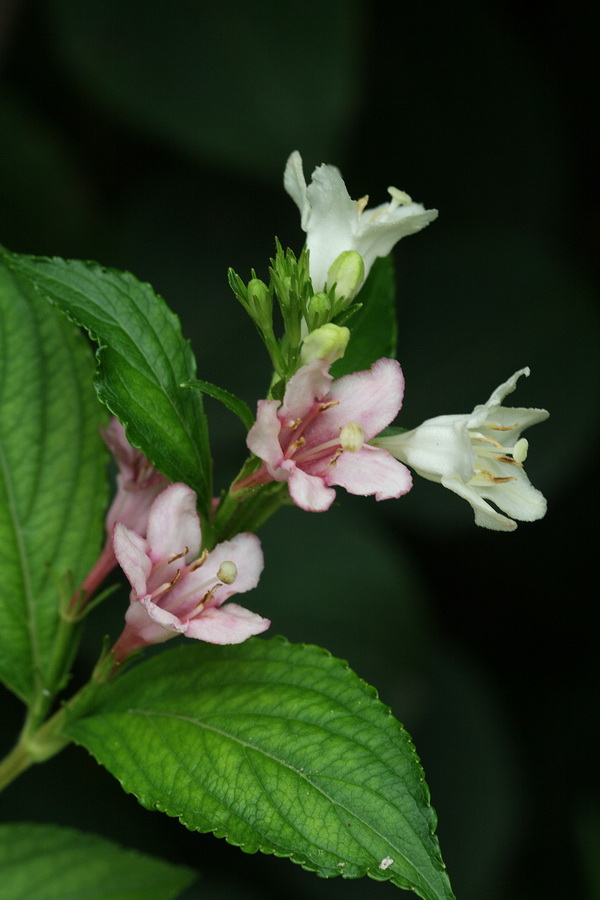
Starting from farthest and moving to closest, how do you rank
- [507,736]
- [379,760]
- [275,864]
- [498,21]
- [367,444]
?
1. [498,21]
2. [507,736]
3. [275,864]
4. [367,444]
5. [379,760]

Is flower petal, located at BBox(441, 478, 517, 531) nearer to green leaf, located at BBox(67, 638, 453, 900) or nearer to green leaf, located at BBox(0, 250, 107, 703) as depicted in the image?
green leaf, located at BBox(67, 638, 453, 900)

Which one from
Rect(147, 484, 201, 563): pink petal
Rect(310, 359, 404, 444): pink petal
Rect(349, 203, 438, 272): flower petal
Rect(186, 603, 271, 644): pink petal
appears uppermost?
Rect(349, 203, 438, 272): flower petal

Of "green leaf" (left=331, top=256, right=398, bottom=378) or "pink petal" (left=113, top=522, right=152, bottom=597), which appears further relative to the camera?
"green leaf" (left=331, top=256, right=398, bottom=378)

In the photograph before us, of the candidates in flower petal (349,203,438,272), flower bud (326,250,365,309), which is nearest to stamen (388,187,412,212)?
flower petal (349,203,438,272)

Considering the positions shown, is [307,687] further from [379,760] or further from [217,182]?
[217,182]

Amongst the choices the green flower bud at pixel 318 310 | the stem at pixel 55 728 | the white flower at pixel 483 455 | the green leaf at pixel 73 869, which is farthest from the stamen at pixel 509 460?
the green leaf at pixel 73 869

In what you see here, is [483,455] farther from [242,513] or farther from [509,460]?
[242,513]

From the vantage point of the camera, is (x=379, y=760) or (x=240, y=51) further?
(x=240, y=51)

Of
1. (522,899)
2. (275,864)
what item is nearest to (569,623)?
(522,899)

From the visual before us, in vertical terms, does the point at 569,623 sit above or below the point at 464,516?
below
